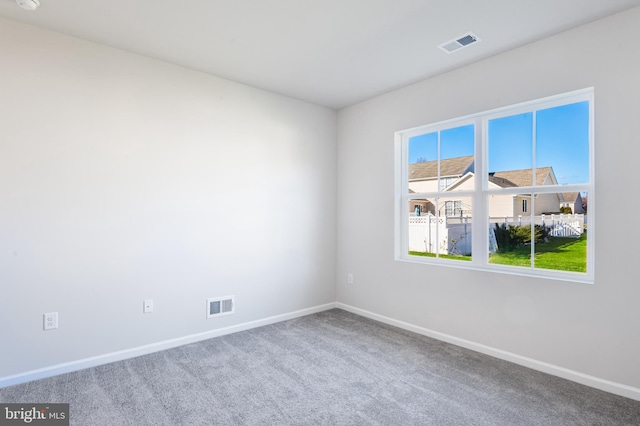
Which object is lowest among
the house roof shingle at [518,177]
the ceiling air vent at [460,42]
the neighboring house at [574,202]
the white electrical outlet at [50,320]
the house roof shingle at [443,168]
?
the white electrical outlet at [50,320]

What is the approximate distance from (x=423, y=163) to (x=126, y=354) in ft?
11.3

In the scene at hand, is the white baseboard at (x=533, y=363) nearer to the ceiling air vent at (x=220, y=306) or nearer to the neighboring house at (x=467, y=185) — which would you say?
the neighboring house at (x=467, y=185)

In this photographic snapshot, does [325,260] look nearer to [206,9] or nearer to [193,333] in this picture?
[193,333]

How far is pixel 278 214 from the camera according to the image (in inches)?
158

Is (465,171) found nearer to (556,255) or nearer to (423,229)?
(423,229)

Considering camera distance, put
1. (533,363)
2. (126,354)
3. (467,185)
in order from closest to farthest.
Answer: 1. (533,363)
2. (126,354)
3. (467,185)

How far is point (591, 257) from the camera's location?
101 inches

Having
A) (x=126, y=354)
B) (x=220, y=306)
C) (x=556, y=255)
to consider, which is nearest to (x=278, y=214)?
(x=220, y=306)

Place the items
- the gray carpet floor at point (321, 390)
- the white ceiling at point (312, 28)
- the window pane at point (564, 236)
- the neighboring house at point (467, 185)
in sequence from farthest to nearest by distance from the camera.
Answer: the neighboring house at point (467, 185) → the window pane at point (564, 236) → the white ceiling at point (312, 28) → the gray carpet floor at point (321, 390)

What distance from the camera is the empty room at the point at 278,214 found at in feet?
7.68

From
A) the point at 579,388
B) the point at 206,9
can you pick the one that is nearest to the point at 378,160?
the point at 206,9

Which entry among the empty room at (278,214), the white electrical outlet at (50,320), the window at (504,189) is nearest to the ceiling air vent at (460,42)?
the empty room at (278,214)

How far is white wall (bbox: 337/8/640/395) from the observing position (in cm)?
236

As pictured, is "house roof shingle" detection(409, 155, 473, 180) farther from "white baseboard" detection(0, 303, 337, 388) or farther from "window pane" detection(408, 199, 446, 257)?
"white baseboard" detection(0, 303, 337, 388)
